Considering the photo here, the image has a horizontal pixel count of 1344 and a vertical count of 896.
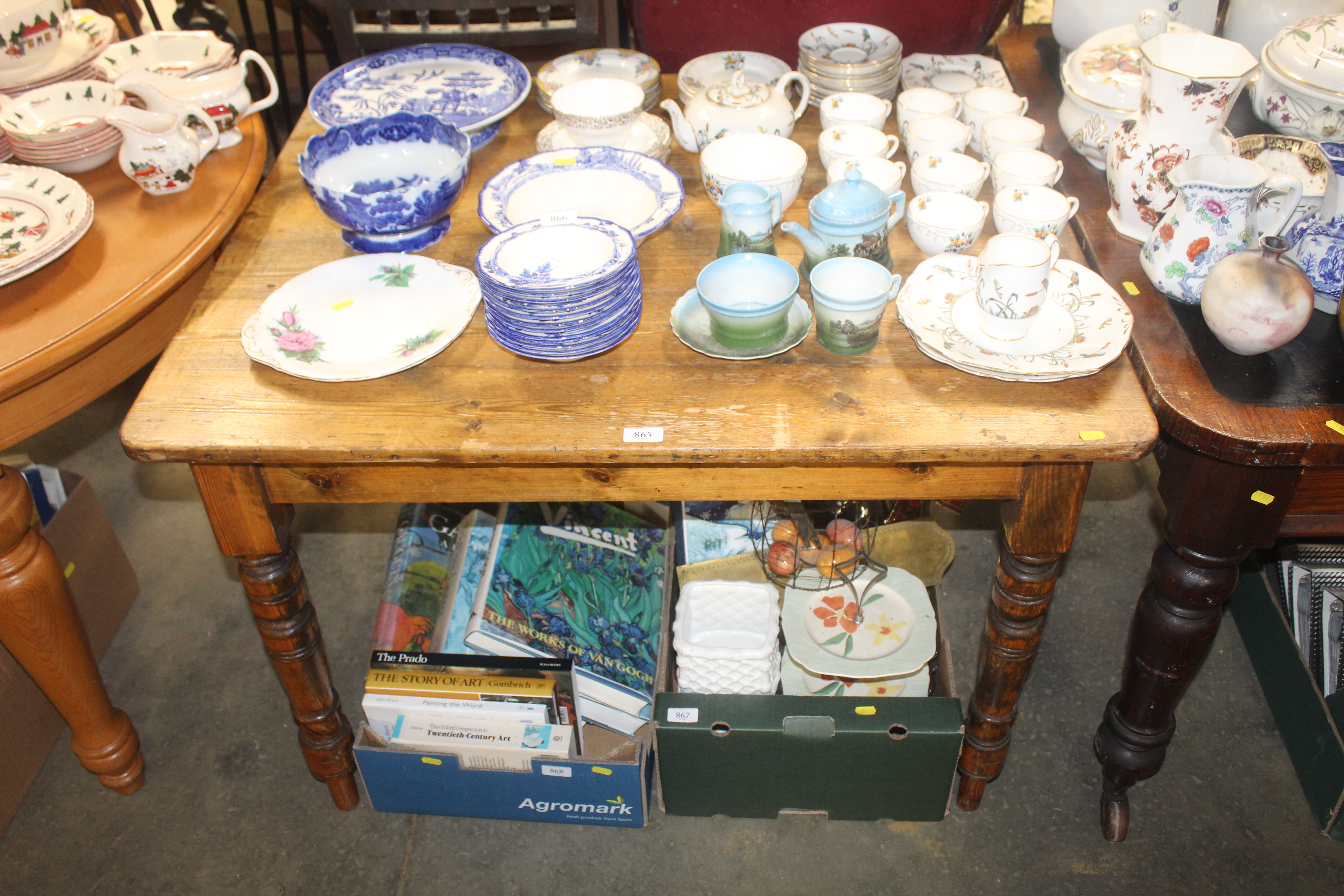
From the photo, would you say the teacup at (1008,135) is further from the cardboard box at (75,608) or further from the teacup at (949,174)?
the cardboard box at (75,608)

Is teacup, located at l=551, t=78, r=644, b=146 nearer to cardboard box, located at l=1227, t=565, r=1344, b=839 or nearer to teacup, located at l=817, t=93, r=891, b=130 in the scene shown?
teacup, located at l=817, t=93, r=891, b=130

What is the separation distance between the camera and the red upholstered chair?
2.14 metres

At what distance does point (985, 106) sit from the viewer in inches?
62.7

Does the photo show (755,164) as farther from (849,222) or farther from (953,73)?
(953,73)

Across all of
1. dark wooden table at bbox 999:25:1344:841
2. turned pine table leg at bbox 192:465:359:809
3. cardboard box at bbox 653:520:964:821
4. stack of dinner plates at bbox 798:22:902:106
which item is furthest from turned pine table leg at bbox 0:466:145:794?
dark wooden table at bbox 999:25:1344:841

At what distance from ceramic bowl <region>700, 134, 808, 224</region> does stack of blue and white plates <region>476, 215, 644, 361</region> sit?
19 cm

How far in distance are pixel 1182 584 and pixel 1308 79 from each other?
620mm

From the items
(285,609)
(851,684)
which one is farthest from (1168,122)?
(285,609)

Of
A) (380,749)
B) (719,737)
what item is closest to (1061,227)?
(719,737)

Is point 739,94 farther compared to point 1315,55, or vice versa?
point 739,94

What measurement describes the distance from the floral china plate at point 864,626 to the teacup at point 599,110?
30.1 inches

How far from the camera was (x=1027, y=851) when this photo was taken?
4.90ft

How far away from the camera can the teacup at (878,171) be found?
4.56 feet

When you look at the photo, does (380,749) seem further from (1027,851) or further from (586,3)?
(586,3)
